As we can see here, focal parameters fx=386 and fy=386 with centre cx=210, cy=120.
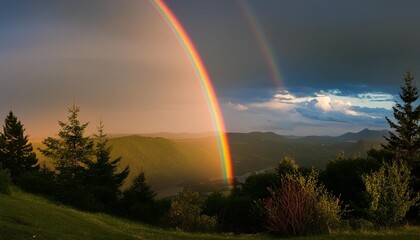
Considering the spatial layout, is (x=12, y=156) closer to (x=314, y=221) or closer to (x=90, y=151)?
(x=90, y=151)

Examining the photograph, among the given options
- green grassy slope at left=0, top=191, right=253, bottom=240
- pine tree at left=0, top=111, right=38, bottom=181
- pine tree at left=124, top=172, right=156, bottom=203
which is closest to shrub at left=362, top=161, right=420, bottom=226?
green grassy slope at left=0, top=191, right=253, bottom=240

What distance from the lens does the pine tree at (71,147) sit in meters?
77.8

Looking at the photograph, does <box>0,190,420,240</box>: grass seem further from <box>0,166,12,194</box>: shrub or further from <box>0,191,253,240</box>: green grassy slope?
<box>0,166,12,194</box>: shrub

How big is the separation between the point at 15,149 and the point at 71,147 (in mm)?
24915

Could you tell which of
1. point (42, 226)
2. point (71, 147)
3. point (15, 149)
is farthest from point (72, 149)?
point (42, 226)

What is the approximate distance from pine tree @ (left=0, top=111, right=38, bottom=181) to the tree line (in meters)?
0.23

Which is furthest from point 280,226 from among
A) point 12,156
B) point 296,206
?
point 12,156

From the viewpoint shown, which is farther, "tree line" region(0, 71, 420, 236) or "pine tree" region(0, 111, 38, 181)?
"pine tree" region(0, 111, 38, 181)

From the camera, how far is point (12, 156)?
9212 centimetres

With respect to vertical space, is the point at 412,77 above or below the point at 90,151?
above

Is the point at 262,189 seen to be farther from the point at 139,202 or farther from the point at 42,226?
the point at 42,226

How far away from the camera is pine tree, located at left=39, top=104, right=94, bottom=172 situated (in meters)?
77.8

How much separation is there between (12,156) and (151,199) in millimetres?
38760

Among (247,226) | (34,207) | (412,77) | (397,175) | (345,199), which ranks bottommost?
(247,226)
